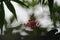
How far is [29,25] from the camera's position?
0.74m

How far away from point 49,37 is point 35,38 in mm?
74

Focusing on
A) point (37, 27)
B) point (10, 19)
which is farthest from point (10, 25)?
point (37, 27)

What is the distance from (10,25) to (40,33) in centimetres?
16

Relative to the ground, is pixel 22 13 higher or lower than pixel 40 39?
higher

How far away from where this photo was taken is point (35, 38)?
0.76m

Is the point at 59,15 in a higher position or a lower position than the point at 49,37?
higher

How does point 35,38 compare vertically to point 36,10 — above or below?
below

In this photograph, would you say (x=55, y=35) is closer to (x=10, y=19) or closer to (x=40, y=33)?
(x=40, y=33)

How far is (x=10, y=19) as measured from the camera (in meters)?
0.74

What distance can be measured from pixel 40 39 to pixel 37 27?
7cm

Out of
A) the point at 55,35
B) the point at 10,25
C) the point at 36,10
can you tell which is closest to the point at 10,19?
the point at 10,25

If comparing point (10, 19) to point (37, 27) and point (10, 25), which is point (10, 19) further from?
point (37, 27)

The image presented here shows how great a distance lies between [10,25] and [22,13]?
84 mm

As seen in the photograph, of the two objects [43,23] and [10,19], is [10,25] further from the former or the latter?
[43,23]
